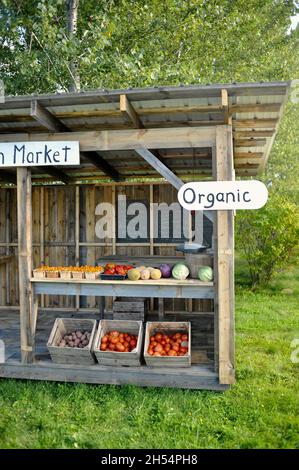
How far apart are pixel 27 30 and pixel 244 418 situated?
44.9 feet

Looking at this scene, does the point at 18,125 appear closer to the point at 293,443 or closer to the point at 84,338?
the point at 84,338

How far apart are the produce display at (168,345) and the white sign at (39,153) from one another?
8.55 feet

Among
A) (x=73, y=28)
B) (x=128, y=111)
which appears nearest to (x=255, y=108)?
(x=128, y=111)

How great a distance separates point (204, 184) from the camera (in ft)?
17.3

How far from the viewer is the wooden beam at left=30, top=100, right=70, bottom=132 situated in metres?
5.15

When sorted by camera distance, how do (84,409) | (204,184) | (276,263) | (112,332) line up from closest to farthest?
(84,409), (204,184), (112,332), (276,263)

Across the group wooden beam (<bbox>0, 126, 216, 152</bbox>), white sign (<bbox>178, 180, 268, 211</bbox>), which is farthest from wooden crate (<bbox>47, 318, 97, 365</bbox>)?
wooden beam (<bbox>0, 126, 216, 152</bbox>)

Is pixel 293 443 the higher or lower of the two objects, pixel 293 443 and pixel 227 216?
the lower

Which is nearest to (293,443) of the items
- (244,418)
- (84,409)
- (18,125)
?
(244,418)

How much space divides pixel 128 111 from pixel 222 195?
150 centimetres

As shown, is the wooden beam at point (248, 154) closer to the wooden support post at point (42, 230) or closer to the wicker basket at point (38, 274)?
the wicker basket at point (38, 274)

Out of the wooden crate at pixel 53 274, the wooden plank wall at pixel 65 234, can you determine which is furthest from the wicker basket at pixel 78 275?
the wooden plank wall at pixel 65 234

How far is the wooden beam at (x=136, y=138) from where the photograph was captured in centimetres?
543

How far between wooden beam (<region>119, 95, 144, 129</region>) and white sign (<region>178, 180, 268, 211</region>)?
3.53ft
